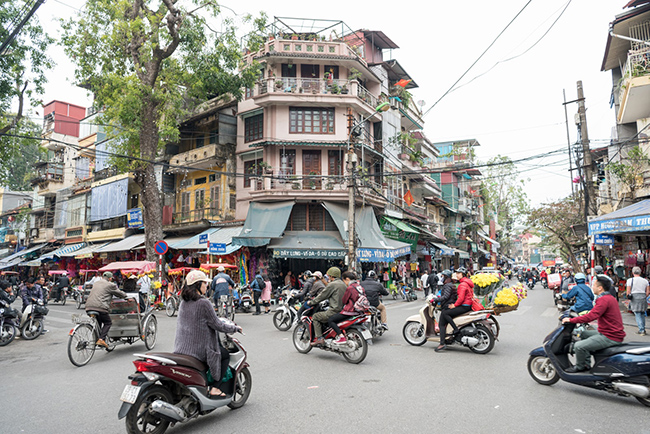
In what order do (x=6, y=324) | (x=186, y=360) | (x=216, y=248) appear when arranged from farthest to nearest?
(x=216, y=248) < (x=6, y=324) < (x=186, y=360)

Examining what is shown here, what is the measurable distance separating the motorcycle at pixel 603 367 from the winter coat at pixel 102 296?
24.6 feet

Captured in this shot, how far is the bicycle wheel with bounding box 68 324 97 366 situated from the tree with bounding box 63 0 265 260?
12253 mm

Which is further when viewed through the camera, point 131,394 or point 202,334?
point 202,334

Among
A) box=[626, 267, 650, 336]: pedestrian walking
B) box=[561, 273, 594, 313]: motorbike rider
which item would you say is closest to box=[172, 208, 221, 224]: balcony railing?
box=[626, 267, 650, 336]: pedestrian walking

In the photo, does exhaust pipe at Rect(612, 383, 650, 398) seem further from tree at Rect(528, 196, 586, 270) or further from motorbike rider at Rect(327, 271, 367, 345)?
tree at Rect(528, 196, 586, 270)

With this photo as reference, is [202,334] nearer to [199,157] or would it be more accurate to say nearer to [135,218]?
[199,157]

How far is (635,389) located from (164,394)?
5.36 metres

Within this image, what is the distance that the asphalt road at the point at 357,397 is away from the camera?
464 cm

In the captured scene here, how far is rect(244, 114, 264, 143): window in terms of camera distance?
79.3 ft

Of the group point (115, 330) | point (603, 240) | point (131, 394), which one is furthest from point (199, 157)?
point (131, 394)

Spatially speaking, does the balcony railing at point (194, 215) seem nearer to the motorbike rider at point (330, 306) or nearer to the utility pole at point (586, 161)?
the motorbike rider at point (330, 306)

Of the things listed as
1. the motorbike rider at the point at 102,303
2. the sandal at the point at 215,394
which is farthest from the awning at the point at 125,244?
the sandal at the point at 215,394

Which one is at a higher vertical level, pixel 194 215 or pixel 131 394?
pixel 194 215

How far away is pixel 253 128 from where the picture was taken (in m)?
24.6
